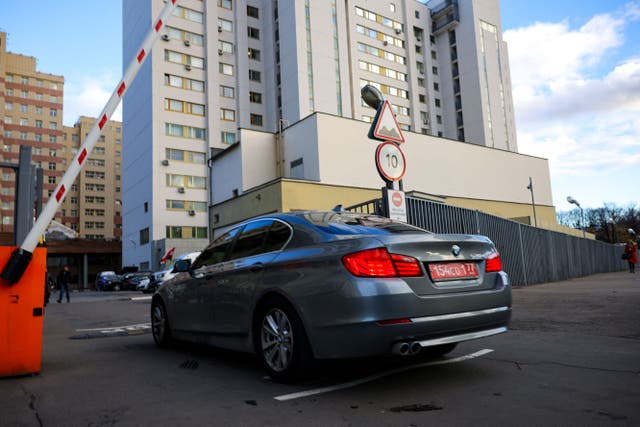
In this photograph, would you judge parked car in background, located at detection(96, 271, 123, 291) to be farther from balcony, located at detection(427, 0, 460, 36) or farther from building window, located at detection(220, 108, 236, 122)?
balcony, located at detection(427, 0, 460, 36)

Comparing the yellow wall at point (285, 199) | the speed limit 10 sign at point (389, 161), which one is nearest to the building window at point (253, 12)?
the yellow wall at point (285, 199)

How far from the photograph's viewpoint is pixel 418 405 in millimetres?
3291

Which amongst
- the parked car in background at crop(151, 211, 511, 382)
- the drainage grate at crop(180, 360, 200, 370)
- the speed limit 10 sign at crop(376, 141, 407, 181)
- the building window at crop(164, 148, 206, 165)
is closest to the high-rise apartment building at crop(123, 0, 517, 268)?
the building window at crop(164, 148, 206, 165)

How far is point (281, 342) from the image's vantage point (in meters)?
4.04

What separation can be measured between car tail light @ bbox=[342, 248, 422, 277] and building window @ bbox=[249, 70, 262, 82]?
5566cm

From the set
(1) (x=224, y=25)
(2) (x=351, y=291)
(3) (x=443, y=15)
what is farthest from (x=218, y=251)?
(3) (x=443, y=15)

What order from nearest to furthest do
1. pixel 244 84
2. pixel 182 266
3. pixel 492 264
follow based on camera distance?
pixel 492 264, pixel 182 266, pixel 244 84

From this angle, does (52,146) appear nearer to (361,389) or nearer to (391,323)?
(361,389)

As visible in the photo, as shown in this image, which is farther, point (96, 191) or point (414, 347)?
point (96, 191)

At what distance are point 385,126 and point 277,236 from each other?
417 cm

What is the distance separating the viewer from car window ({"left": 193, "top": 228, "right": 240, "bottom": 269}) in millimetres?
5312

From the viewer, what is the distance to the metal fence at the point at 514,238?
531 inches

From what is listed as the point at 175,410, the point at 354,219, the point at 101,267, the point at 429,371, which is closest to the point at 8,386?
the point at 175,410

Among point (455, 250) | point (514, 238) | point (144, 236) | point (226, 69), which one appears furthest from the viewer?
point (226, 69)
